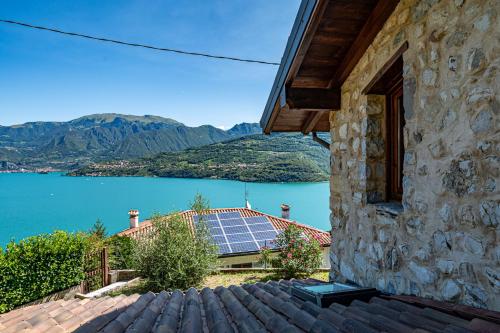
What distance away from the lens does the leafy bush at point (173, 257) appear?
11.7 meters

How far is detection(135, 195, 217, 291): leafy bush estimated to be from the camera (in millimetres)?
11719

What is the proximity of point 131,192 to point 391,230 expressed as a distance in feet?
297

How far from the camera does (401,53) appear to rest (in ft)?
9.11

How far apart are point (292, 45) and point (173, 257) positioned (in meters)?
10.3

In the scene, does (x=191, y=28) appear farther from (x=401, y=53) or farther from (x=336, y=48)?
(x=401, y=53)

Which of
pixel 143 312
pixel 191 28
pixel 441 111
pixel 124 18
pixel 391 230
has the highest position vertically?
pixel 191 28

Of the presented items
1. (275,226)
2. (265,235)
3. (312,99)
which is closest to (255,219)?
(275,226)

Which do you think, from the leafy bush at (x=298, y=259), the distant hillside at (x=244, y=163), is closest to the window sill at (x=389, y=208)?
the leafy bush at (x=298, y=259)

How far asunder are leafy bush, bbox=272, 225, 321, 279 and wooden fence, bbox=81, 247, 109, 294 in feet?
23.0

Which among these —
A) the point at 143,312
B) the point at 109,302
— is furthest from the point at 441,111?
the point at 109,302

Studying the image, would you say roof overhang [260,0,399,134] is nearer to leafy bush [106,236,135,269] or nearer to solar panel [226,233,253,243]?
solar panel [226,233,253,243]

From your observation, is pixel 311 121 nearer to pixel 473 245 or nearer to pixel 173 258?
pixel 473 245

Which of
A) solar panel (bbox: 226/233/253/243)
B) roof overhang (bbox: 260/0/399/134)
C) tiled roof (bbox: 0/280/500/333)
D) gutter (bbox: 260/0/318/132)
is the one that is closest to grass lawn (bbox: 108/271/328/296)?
solar panel (bbox: 226/233/253/243)

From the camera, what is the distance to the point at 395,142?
3.33m
